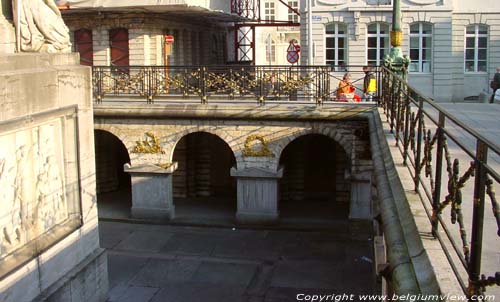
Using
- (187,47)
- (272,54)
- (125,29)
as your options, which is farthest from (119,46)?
(272,54)

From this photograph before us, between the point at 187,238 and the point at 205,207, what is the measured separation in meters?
3.05

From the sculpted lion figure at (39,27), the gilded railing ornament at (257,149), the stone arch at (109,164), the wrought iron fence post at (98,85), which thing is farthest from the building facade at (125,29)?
the sculpted lion figure at (39,27)

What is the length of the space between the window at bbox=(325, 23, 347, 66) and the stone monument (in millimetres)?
17174

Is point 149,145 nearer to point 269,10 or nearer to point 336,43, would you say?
point 336,43

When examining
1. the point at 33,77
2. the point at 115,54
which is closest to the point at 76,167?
the point at 33,77

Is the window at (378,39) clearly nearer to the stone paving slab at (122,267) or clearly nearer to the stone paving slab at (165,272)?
the stone paving slab at (165,272)

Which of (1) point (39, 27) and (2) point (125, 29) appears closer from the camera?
(1) point (39, 27)

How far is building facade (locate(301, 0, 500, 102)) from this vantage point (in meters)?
26.0

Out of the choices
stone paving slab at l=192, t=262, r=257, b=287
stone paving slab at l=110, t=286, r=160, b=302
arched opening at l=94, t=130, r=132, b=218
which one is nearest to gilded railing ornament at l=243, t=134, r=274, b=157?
stone paving slab at l=192, t=262, r=257, b=287

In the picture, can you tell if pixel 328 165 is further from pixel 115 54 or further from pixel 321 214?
pixel 115 54

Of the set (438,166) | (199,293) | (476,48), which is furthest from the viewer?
(476,48)

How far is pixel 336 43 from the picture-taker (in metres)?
26.6

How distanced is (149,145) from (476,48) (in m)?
14.9

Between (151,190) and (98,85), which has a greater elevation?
(98,85)
